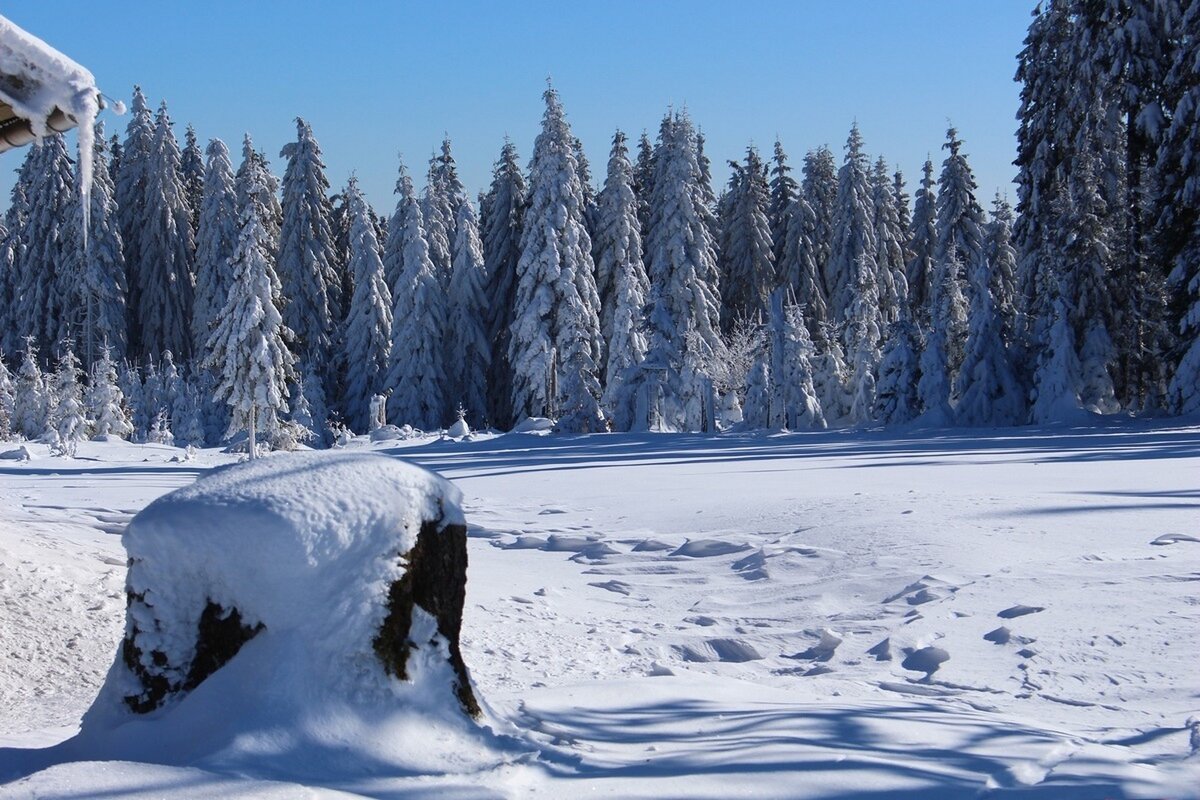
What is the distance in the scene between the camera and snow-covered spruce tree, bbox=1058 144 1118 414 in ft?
76.1

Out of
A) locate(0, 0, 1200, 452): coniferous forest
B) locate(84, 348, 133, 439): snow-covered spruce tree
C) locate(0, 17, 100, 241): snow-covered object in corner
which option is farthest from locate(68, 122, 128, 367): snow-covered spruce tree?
locate(0, 17, 100, 241): snow-covered object in corner

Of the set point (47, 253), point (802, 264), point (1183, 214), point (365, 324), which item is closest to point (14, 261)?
point (47, 253)

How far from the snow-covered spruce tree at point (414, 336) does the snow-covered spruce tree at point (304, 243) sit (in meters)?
3.83

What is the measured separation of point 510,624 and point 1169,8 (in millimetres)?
21009

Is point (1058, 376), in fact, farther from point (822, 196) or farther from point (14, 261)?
point (14, 261)

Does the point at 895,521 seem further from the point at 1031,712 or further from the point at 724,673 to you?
the point at 1031,712

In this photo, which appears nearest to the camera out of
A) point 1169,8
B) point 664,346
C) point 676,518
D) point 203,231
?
point 676,518

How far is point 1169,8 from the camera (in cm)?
2114

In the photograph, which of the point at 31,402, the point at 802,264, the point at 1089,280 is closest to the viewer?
the point at 1089,280

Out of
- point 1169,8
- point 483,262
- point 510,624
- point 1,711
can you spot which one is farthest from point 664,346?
point 1,711

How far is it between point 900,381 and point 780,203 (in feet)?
93.5

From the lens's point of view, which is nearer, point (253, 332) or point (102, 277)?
point (253, 332)

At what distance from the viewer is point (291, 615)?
3.48 m

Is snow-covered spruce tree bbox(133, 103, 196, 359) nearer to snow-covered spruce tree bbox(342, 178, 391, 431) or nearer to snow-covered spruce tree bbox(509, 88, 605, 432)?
snow-covered spruce tree bbox(342, 178, 391, 431)
